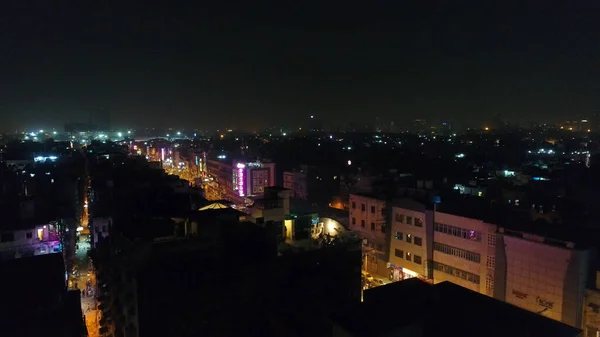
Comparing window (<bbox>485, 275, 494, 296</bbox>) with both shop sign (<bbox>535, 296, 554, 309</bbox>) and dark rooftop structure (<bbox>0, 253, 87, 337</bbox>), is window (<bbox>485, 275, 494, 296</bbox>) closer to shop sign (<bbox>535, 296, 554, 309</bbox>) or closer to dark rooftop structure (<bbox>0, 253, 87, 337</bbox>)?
shop sign (<bbox>535, 296, 554, 309</bbox>)

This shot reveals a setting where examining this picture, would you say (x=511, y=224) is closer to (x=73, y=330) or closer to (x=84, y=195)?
(x=73, y=330)

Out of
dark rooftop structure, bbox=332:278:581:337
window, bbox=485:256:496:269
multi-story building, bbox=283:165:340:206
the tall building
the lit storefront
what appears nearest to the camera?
dark rooftop structure, bbox=332:278:581:337

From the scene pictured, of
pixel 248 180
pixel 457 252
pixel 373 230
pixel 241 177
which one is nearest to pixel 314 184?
pixel 248 180

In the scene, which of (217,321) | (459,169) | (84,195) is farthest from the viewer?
(459,169)

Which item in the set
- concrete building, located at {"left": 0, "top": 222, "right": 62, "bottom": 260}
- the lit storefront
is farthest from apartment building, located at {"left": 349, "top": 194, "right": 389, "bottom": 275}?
concrete building, located at {"left": 0, "top": 222, "right": 62, "bottom": 260}

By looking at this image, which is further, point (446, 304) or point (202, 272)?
point (202, 272)

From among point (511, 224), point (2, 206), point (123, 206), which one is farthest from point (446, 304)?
point (2, 206)

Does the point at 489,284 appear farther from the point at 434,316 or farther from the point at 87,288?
the point at 87,288
